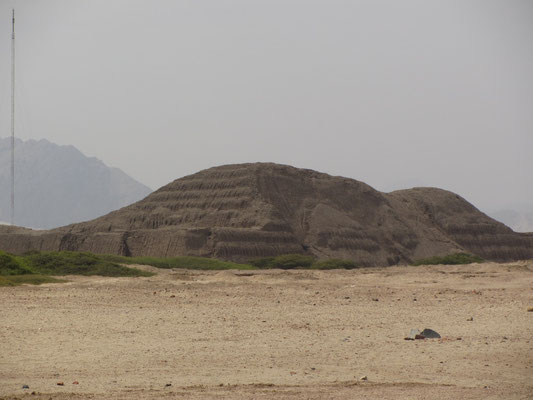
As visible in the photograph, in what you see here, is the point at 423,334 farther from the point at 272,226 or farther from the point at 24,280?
the point at 272,226

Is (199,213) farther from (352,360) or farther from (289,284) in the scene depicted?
(352,360)

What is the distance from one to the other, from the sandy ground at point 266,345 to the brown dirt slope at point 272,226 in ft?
128

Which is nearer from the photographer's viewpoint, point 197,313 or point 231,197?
point 197,313

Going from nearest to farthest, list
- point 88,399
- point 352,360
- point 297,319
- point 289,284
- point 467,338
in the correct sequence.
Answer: point 88,399
point 352,360
point 467,338
point 297,319
point 289,284

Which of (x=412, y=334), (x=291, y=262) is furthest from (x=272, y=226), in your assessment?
(x=412, y=334)

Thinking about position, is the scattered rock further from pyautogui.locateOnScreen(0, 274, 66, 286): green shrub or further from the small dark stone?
pyautogui.locateOnScreen(0, 274, 66, 286): green shrub

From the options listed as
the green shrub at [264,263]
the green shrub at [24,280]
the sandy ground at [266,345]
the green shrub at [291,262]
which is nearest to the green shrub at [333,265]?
the green shrub at [291,262]

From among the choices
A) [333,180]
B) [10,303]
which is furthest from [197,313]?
[333,180]

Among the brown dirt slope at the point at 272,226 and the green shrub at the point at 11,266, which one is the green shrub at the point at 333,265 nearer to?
the brown dirt slope at the point at 272,226

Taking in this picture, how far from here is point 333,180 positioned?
257ft

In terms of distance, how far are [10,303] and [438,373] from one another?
12337mm

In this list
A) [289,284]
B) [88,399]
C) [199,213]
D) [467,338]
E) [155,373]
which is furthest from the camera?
[199,213]

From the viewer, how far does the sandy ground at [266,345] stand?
991 cm

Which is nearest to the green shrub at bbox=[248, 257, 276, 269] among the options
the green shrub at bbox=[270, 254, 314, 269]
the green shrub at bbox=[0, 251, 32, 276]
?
the green shrub at bbox=[270, 254, 314, 269]
